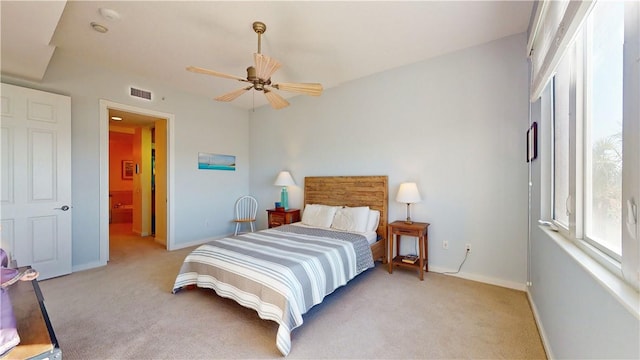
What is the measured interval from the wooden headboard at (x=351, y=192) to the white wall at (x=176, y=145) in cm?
186

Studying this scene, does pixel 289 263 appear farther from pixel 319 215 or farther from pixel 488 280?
pixel 488 280

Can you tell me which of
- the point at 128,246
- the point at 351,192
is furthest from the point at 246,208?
the point at 351,192

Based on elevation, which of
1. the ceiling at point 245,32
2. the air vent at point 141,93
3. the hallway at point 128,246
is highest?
the ceiling at point 245,32

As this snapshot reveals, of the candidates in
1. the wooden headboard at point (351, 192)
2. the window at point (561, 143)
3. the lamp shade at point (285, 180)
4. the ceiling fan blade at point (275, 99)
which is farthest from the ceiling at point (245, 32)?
the lamp shade at point (285, 180)

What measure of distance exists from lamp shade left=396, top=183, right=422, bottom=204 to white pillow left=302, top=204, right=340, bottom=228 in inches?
41.1

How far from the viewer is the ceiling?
7.78ft

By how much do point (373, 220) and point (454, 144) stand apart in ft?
4.71

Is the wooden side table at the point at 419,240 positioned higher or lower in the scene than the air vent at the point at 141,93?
lower

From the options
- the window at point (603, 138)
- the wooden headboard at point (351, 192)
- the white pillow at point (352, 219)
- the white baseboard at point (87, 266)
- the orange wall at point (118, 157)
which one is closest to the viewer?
the window at point (603, 138)

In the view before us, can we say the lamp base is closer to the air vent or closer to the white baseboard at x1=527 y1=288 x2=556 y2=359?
the air vent

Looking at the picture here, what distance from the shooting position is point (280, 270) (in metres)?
2.14

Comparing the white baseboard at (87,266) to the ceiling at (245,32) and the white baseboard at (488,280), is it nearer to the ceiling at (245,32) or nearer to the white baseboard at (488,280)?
the ceiling at (245,32)

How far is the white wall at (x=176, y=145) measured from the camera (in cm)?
351

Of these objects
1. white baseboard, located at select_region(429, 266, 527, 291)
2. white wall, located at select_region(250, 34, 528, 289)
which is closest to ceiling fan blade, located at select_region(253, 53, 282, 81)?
white wall, located at select_region(250, 34, 528, 289)
